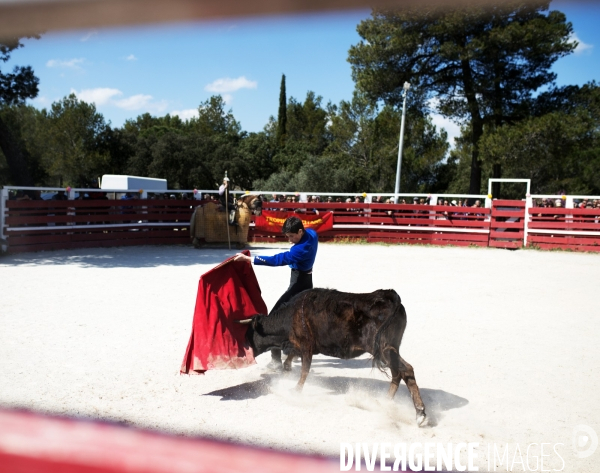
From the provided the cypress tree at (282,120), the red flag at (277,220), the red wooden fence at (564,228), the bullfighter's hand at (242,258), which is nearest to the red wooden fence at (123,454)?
the bullfighter's hand at (242,258)

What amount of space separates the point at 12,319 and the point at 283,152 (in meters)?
45.4

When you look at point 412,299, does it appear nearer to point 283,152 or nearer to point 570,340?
point 570,340

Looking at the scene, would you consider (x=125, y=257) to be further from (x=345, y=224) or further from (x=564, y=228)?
(x=564, y=228)

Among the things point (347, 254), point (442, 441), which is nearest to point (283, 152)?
point (347, 254)

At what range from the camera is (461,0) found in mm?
870

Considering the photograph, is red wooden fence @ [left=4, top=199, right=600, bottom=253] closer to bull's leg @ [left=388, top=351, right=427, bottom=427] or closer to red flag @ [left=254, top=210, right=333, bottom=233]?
red flag @ [left=254, top=210, right=333, bottom=233]

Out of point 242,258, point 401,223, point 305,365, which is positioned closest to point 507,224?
point 401,223

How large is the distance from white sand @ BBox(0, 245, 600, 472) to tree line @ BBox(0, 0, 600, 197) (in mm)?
4450

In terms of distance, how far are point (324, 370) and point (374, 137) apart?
3835 cm

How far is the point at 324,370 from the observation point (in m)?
6.04

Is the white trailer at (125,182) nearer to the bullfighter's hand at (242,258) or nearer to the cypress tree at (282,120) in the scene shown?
the bullfighter's hand at (242,258)

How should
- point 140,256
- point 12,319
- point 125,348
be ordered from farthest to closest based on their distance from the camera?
point 140,256, point 12,319, point 125,348

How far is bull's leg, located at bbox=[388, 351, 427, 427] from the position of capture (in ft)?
14.2

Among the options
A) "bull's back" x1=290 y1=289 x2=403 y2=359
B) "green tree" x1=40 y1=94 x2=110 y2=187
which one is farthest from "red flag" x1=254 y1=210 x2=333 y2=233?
"green tree" x1=40 y1=94 x2=110 y2=187
